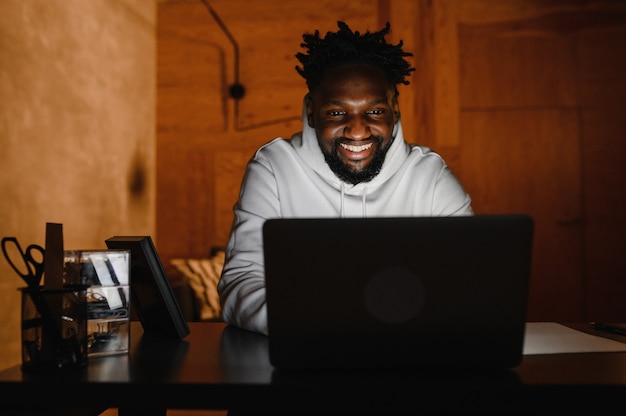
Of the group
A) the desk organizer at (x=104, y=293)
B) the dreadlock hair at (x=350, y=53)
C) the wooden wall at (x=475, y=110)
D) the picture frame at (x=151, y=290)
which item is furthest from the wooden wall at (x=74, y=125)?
the desk organizer at (x=104, y=293)

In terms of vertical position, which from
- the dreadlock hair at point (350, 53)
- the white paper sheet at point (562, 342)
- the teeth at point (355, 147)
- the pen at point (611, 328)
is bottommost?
the pen at point (611, 328)

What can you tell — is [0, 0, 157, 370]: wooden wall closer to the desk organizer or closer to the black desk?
the desk organizer

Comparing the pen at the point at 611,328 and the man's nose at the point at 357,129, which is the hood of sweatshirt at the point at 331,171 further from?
the pen at the point at 611,328

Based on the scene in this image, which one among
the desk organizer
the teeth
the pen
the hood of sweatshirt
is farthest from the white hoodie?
the desk organizer

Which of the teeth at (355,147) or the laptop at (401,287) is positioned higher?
the teeth at (355,147)

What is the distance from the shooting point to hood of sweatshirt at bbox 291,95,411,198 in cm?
182

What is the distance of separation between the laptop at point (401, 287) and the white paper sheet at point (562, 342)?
0.71 feet

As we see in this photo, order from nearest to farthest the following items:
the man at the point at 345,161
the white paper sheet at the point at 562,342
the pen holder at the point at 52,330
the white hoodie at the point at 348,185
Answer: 1. the pen holder at the point at 52,330
2. the white paper sheet at the point at 562,342
3. the man at the point at 345,161
4. the white hoodie at the point at 348,185

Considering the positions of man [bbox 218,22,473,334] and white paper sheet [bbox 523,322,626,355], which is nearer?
white paper sheet [bbox 523,322,626,355]

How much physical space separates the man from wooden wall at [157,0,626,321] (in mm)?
2493

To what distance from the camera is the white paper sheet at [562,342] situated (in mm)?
897

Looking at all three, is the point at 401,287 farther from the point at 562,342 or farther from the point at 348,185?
the point at 348,185

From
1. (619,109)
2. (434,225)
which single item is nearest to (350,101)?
(434,225)

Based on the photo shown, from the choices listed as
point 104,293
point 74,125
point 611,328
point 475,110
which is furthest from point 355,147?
point 475,110
